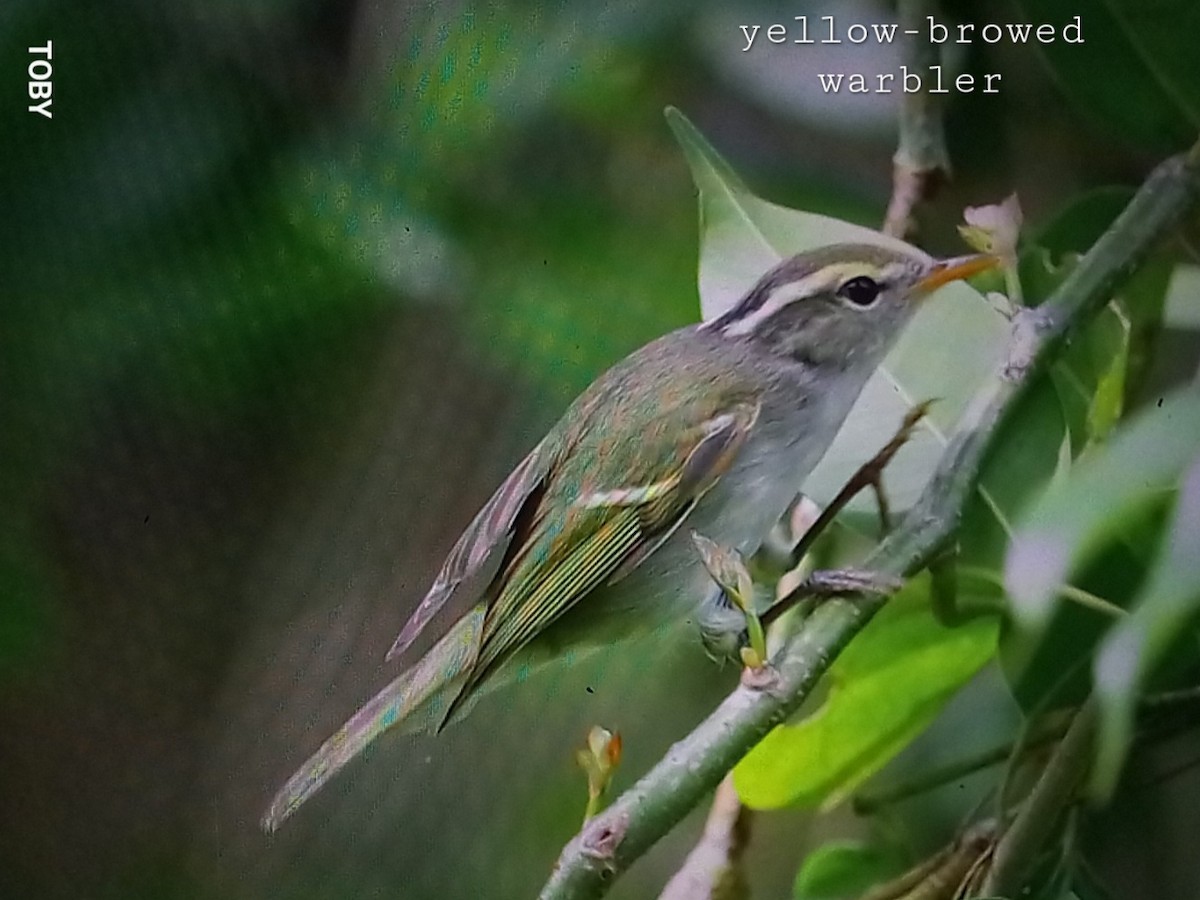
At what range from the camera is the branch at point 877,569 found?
49 cm

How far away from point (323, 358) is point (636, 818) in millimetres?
231

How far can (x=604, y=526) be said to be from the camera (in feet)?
1.73

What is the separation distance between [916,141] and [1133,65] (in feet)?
0.28

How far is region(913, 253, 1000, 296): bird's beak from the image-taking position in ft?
1.66

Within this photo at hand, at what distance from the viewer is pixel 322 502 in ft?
1.82

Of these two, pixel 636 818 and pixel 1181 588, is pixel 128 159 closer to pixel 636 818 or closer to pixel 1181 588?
pixel 636 818

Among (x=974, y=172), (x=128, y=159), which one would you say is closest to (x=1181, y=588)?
(x=974, y=172)

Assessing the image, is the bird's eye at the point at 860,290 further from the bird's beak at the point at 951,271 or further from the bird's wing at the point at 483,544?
the bird's wing at the point at 483,544

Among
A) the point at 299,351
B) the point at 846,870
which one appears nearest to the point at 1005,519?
the point at 846,870

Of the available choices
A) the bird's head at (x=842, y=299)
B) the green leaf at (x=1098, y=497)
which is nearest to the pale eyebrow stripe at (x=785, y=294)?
the bird's head at (x=842, y=299)

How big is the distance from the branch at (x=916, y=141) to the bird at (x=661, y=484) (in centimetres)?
2

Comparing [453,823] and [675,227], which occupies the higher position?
[675,227]

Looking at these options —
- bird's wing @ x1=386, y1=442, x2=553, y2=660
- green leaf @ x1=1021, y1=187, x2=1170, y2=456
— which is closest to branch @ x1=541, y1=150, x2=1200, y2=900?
green leaf @ x1=1021, y1=187, x2=1170, y2=456

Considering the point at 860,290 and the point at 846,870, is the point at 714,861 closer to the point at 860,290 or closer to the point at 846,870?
the point at 846,870
